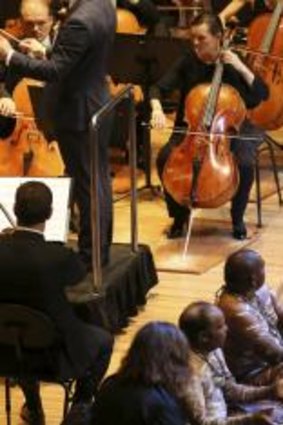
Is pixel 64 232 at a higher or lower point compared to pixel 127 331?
higher

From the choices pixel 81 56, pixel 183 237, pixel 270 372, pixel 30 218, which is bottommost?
pixel 183 237

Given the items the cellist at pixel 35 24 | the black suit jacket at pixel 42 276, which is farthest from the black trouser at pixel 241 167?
the black suit jacket at pixel 42 276

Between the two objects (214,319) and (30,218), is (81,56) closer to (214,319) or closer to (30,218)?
(30,218)

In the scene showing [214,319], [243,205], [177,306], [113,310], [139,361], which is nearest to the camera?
[139,361]

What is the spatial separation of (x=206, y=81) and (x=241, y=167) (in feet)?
1.67

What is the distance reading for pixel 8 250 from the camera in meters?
3.55

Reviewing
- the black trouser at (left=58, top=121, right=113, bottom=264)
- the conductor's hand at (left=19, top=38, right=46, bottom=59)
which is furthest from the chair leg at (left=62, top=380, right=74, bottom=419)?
the conductor's hand at (left=19, top=38, right=46, bottom=59)

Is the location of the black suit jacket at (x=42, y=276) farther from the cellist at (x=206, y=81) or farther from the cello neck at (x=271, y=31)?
the cello neck at (x=271, y=31)

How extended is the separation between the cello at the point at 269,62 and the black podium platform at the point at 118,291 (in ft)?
5.43

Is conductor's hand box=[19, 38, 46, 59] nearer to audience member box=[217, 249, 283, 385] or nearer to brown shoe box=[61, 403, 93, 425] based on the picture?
audience member box=[217, 249, 283, 385]

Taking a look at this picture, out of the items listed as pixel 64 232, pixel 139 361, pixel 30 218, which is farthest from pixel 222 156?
pixel 139 361

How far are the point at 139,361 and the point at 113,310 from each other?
1.73 m

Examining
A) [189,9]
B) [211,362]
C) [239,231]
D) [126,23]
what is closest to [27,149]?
[239,231]

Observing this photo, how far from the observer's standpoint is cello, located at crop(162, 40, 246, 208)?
554cm
